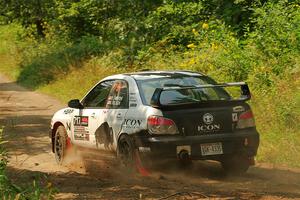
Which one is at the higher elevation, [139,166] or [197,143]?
[197,143]

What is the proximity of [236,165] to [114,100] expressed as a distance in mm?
2117

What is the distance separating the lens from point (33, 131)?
1505 centimetres

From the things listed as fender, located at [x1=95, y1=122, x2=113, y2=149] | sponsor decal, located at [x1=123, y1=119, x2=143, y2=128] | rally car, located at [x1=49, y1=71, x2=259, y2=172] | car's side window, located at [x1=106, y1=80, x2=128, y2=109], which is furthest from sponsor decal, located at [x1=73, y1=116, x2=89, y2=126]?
sponsor decal, located at [x1=123, y1=119, x2=143, y2=128]

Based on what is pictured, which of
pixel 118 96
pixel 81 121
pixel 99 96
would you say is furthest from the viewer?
pixel 81 121

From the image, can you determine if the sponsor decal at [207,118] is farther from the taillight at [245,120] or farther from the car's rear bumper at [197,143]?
the taillight at [245,120]

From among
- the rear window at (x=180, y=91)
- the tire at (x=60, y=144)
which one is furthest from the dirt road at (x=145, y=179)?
the rear window at (x=180, y=91)

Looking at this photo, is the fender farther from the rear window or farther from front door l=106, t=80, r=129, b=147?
the rear window

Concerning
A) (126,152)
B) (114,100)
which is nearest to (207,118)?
(126,152)

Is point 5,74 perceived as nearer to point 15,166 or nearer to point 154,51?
point 154,51

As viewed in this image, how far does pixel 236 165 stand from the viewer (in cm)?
921

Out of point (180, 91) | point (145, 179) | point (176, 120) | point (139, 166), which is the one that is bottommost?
point (145, 179)

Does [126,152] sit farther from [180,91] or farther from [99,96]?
[99,96]

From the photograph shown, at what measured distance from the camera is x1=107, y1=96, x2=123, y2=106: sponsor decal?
9.46 metres

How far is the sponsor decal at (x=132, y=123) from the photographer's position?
869 cm
